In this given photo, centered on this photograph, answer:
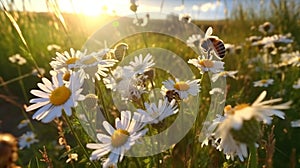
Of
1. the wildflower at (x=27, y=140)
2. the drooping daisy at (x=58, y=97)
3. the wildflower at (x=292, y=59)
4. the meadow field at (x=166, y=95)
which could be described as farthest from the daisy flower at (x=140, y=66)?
the wildflower at (x=292, y=59)

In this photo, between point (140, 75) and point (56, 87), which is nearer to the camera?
point (56, 87)

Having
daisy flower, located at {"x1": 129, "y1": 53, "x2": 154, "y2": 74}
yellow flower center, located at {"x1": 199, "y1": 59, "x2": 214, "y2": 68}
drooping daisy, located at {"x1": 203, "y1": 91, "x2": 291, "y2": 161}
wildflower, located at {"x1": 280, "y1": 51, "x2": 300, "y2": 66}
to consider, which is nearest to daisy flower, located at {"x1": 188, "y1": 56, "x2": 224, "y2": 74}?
yellow flower center, located at {"x1": 199, "y1": 59, "x2": 214, "y2": 68}

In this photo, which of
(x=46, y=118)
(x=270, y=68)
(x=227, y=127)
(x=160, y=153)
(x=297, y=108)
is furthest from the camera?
(x=270, y=68)

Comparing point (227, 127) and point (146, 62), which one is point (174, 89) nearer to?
point (146, 62)

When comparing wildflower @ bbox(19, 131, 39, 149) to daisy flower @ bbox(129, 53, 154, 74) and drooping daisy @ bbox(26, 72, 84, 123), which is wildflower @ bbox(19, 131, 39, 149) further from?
drooping daisy @ bbox(26, 72, 84, 123)

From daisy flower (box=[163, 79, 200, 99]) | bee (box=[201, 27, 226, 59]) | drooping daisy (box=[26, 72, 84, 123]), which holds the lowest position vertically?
daisy flower (box=[163, 79, 200, 99])

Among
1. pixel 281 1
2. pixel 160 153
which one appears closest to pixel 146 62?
pixel 160 153

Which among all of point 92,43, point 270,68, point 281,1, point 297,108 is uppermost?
point 281,1

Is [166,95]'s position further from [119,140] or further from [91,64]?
[119,140]

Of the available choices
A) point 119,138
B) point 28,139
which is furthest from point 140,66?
point 28,139
